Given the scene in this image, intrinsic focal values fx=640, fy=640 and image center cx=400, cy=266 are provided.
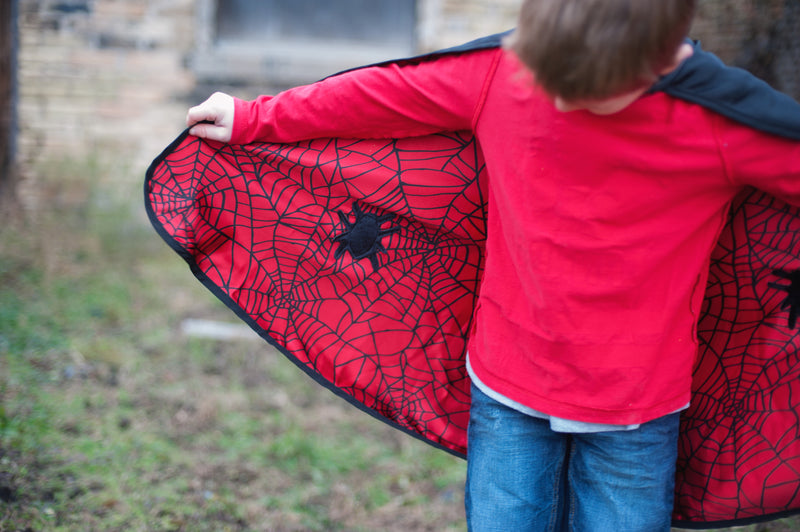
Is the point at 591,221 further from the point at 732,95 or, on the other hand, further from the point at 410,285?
the point at 410,285

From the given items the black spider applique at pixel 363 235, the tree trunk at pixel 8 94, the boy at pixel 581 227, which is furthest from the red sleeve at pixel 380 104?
the tree trunk at pixel 8 94

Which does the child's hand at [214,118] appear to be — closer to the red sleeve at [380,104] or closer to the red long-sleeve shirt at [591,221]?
the red sleeve at [380,104]

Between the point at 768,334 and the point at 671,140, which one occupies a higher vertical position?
the point at 671,140

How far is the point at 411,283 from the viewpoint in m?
1.94

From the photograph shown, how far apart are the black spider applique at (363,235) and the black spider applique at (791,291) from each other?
1.03m

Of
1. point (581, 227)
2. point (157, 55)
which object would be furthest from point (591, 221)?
point (157, 55)

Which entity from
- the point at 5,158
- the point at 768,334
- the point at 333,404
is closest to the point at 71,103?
the point at 5,158

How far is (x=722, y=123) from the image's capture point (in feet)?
4.21

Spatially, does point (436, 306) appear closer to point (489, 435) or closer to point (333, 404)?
point (489, 435)

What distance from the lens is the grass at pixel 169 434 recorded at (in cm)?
258

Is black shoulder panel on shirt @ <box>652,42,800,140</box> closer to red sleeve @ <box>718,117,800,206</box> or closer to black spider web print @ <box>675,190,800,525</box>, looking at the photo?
red sleeve @ <box>718,117,800,206</box>

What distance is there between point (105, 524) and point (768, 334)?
235 centimetres

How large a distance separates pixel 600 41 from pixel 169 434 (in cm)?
272

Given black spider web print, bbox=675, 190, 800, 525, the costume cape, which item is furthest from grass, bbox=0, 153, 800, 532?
the costume cape
